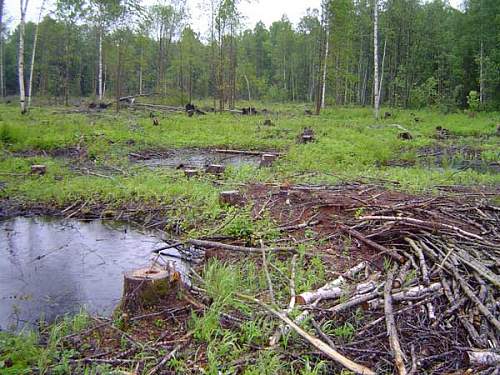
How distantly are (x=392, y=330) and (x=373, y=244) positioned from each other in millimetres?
1863

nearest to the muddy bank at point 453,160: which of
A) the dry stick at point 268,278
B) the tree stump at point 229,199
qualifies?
the tree stump at point 229,199

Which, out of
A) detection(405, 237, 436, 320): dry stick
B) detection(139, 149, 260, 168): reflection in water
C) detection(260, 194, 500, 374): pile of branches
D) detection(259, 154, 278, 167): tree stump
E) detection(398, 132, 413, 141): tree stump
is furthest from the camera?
detection(398, 132, 413, 141): tree stump

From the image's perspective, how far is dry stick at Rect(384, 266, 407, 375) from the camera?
327 centimetres

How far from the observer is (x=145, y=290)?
4.30 metres

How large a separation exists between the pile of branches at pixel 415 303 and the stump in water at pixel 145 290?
117cm

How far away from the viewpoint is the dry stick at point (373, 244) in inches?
199

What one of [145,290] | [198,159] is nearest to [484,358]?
[145,290]

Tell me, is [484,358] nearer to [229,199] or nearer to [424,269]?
[424,269]

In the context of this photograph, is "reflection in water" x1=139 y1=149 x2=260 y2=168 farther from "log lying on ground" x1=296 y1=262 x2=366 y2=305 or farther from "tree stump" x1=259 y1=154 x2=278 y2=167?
"log lying on ground" x1=296 y1=262 x2=366 y2=305

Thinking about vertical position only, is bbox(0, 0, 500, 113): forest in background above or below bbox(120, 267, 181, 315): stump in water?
above

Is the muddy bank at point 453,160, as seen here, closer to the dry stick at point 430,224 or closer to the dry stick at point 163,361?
the dry stick at point 430,224

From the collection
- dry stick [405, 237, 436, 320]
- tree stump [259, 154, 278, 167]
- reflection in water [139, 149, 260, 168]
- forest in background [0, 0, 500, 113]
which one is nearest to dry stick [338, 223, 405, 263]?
dry stick [405, 237, 436, 320]

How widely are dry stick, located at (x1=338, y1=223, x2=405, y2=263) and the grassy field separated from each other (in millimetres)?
249

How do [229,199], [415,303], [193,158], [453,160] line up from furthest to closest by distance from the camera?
[193,158] < [453,160] < [229,199] < [415,303]
